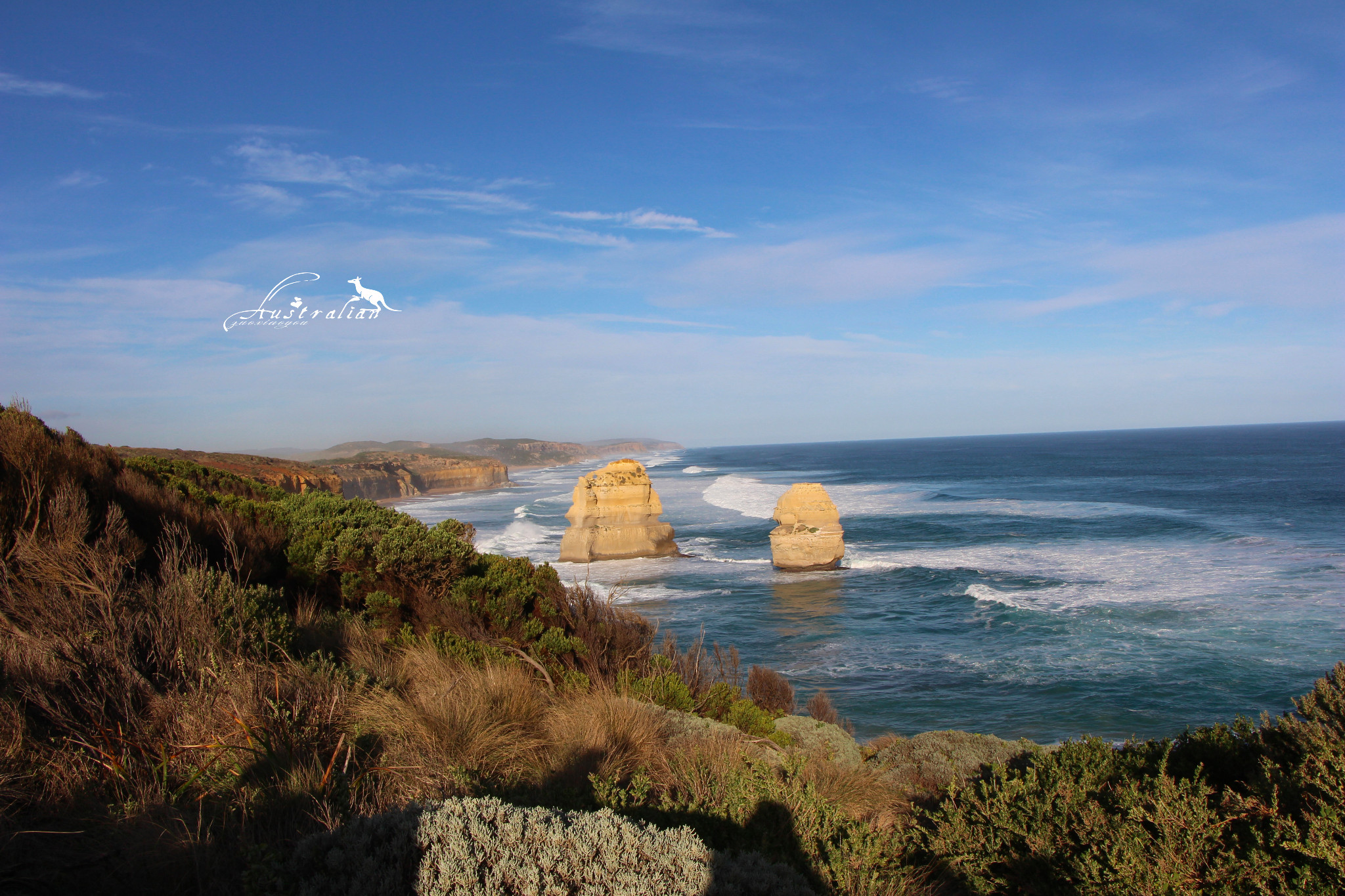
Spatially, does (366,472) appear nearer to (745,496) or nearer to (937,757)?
(745,496)

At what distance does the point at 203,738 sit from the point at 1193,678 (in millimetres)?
18968

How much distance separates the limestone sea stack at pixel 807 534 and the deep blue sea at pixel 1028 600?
79cm

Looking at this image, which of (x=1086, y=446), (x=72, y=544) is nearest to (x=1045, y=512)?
(x=72, y=544)

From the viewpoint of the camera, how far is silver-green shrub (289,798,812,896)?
2.35 metres

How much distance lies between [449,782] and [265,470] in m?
39.6

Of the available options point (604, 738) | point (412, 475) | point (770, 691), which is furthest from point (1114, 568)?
point (412, 475)

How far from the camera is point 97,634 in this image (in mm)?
3998

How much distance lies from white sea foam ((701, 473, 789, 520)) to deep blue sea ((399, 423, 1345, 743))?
32.6 inches

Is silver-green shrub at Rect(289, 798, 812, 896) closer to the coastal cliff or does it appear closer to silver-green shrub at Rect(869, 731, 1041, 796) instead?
silver-green shrub at Rect(869, 731, 1041, 796)

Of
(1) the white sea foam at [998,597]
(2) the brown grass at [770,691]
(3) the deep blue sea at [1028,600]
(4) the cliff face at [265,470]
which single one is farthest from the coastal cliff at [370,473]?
(1) the white sea foam at [998,597]

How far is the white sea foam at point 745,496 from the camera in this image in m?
52.0

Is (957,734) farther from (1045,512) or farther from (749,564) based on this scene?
(1045,512)

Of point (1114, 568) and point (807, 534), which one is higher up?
point (807, 534)

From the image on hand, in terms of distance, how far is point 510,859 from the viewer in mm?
2428
